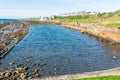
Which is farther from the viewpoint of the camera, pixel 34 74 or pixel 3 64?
pixel 3 64

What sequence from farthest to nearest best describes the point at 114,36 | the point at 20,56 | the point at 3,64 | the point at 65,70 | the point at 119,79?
1. the point at 114,36
2. the point at 20,56
3. the point at 3,64
4. the point at 65,70
5. the point at 119,79

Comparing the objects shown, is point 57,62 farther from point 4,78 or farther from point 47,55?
point 4,78

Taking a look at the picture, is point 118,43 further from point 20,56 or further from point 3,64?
point 3,64

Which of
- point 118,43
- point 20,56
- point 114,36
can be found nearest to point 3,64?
point 20,56

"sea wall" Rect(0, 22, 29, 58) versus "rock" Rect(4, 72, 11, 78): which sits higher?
"rock" Rect(4, 72, 11, 78)

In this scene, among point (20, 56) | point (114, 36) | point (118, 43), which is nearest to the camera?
point (20, 56)

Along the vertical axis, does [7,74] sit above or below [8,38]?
above

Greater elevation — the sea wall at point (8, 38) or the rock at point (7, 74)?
the rock at point (7, 74)

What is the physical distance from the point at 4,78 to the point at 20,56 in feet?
59.7

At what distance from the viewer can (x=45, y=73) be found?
4106cm

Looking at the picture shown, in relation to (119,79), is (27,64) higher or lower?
lower

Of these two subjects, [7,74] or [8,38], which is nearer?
[7,74]

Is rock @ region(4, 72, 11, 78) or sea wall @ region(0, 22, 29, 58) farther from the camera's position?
sea wall @ region(0, 22, 29, 58)

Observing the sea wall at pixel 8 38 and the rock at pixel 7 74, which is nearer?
the rock at pixel 7 74
